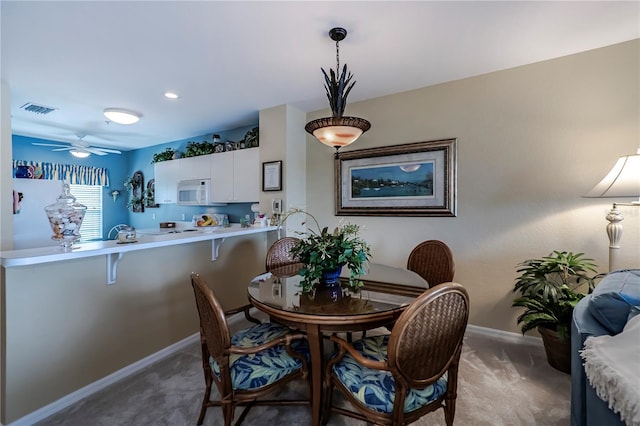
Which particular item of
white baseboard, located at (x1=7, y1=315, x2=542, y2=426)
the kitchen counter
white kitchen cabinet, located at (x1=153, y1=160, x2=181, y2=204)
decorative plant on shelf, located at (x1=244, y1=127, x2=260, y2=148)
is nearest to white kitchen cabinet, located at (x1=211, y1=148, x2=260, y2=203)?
decorative plant on shelf, located at (x1=244, y1=127, x2=260, y2=148)

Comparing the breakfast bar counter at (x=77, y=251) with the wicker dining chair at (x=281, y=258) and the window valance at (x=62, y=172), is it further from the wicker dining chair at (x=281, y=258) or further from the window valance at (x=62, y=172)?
the window valance at (x=62, y=172)

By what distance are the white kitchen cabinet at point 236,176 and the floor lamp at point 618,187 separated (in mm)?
3451

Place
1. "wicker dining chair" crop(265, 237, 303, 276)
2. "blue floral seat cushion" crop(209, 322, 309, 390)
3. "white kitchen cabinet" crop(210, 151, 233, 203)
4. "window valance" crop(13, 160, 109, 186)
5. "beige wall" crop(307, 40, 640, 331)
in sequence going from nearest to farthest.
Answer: "blue floral seat cushion" crop(209, 322, 309, 390) → "beige wall" crop(307, 40, 640, 331) → "wicker dining chair" crop(265, 237, 303, 276) → "white kitchen cabinet" crop(210, 151, 233, 203) → "window valance" crop(13, 160, 109, 186)

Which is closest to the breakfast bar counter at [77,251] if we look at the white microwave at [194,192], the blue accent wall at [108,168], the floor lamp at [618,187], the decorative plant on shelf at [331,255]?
the decorative plant on shelf at [331,255]

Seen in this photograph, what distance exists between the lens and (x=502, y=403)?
1858 mm

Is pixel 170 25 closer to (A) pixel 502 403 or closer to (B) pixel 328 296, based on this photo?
(B) pixel 328 296

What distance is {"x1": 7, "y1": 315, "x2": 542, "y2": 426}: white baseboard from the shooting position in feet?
5.74

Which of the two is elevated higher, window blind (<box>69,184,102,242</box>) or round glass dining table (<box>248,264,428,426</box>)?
window blind (<box>69,184,102,242</box>)

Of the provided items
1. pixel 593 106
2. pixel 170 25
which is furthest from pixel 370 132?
pixel 170 25

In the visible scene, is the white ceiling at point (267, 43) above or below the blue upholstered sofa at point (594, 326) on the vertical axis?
above

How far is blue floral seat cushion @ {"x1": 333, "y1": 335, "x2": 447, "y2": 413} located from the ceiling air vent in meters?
4.74

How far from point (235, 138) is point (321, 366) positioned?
4.05 m

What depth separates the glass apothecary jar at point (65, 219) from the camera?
1778mm

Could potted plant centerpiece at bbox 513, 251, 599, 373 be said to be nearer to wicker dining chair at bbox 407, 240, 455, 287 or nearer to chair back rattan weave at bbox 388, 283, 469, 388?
wicker dining chair at bbox 407, 240, 455, 287
